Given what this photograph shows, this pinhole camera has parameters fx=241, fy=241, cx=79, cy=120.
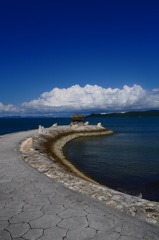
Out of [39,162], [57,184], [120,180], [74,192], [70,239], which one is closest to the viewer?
[70,239]

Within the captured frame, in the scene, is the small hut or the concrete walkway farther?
the small hut

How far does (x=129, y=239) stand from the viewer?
21.2ft

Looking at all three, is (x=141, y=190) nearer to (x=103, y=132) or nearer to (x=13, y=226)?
(x=13, y=226)

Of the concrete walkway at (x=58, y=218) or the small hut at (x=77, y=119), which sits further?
the small hut at (x=77, y=119)

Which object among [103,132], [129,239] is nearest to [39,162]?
[129,239]

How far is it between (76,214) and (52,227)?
44.7 inches

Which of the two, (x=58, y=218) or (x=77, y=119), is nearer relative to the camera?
(x=58, y=218)

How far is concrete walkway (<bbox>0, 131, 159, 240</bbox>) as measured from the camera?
6695 millimetres

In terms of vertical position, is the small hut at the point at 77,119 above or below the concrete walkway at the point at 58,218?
above

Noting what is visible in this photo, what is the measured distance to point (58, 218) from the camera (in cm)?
766

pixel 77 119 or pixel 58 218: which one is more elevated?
pixel 77 119

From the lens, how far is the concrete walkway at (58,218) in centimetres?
670

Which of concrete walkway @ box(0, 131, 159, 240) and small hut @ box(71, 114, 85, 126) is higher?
small hut @ box(71, 114, 85, 126)

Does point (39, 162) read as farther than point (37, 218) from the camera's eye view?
Yes
